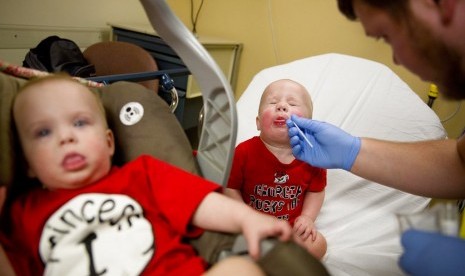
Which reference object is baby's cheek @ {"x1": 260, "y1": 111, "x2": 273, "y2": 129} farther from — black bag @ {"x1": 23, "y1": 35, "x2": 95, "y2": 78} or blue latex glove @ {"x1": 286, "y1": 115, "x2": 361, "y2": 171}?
black bag @ {"x1": 23, "y1": 35, "x2": 95, "y2": 78}

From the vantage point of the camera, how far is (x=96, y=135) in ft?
2.54

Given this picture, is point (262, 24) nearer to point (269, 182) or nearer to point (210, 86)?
point (269, 182)

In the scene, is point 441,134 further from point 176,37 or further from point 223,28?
point 223,28

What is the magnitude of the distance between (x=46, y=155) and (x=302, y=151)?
2.57ft

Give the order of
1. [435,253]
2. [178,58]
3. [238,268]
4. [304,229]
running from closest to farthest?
[238,268], [435,253], [304,229], [178,58]

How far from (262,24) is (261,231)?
7.01ft

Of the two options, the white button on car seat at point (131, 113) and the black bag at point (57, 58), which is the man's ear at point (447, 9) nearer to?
the white button on car seat at point (131, 113)

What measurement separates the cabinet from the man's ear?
1.57 meters

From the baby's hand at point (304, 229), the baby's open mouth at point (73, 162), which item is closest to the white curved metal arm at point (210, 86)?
the baby's open mouth at point (73, 162)

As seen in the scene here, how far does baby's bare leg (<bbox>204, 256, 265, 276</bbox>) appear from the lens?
569 mm

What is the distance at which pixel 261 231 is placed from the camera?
2.00ft

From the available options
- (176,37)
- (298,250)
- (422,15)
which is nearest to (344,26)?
(422,15)

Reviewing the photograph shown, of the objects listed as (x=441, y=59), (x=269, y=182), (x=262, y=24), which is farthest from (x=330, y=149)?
(x=262, y=24)

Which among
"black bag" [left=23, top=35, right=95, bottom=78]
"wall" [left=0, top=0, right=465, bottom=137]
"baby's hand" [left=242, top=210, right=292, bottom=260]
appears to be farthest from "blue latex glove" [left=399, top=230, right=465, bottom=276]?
"black bag" [left=23, top=35, right=95, bottom=78]
